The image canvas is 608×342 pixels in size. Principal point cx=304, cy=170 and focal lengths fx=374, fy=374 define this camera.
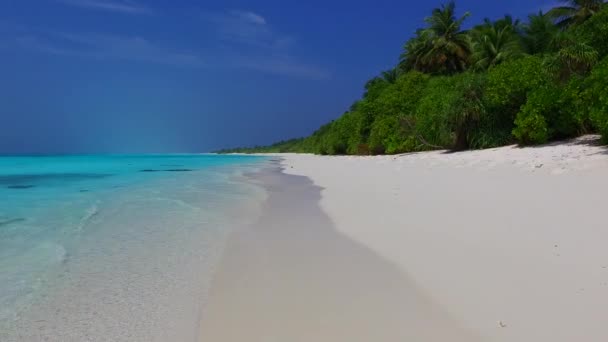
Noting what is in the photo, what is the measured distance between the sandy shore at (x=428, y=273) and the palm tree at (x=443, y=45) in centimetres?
3761

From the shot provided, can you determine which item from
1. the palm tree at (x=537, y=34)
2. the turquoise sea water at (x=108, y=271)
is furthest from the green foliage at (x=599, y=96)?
the palm tree at (x=537, y=34)

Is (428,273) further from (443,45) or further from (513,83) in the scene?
(443,45)

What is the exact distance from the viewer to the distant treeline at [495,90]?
47.2 ft

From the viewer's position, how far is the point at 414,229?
515 centimetres

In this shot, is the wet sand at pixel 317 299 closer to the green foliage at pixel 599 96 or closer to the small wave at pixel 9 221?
the small wave at pixel 9 221

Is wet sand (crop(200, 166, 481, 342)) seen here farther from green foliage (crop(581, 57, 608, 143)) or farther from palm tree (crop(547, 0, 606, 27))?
palm tree (crop(547, 0, 606, 27))

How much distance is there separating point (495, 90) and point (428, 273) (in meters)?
17.3

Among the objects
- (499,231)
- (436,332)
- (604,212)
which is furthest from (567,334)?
(604,212)

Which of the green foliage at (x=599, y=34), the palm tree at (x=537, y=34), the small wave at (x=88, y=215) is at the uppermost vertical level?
the palm tree at (x=537, y=34)

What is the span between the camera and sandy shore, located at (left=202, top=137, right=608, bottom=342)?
8.11ft

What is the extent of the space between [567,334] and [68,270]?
178 inches

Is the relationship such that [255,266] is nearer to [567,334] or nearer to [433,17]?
[567,334]

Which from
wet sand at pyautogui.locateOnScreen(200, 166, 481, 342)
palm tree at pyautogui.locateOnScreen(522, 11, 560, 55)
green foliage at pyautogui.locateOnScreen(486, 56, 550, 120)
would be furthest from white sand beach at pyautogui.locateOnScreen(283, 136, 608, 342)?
palm tree at pyautogui.locateOnScreen(522, 11, 560, 55)

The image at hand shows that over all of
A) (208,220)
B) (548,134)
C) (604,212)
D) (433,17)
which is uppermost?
(433,17)
